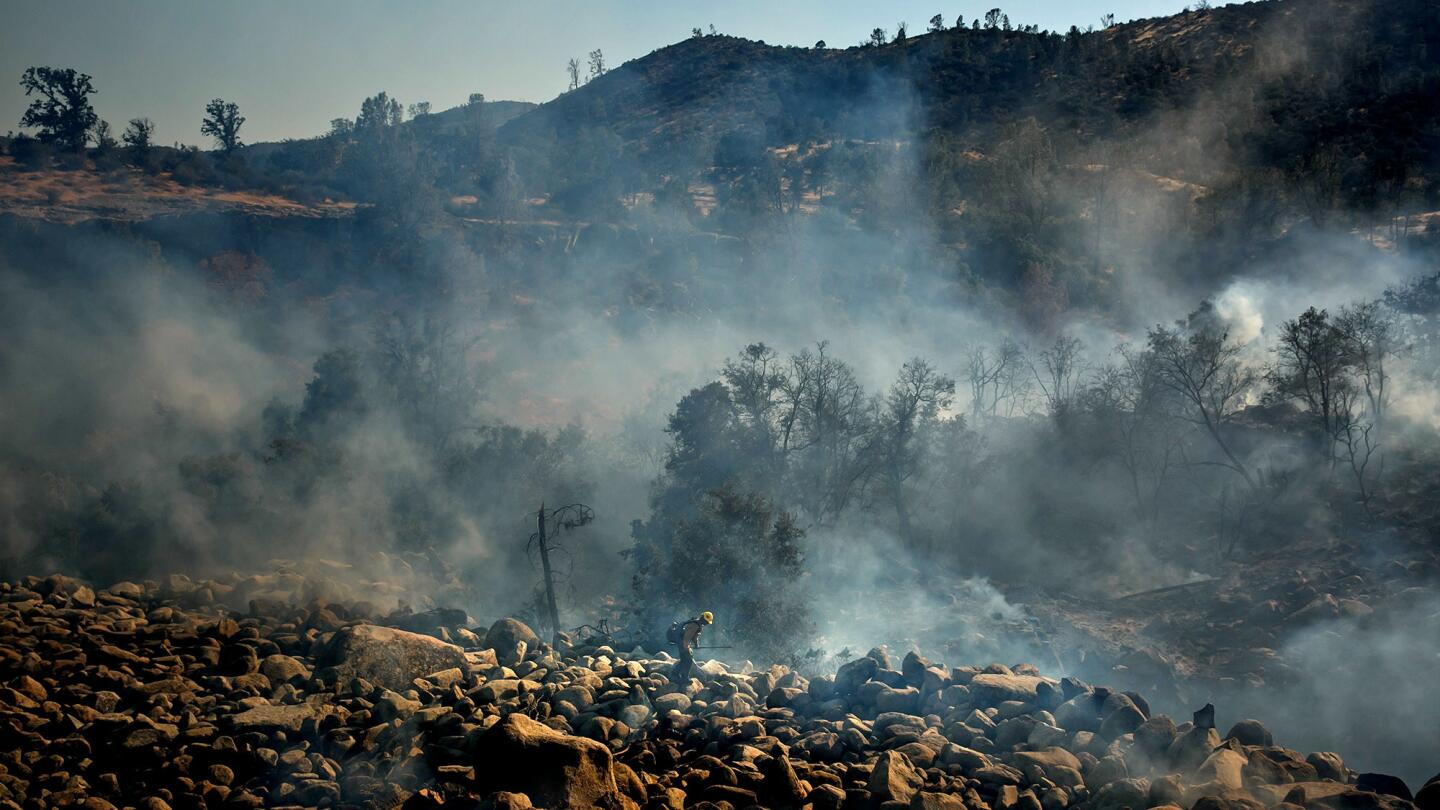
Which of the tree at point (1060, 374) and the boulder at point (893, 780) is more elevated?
the boulder at point (893, 780)

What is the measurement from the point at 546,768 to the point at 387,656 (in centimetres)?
489

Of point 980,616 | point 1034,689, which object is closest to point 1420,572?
point 980,616

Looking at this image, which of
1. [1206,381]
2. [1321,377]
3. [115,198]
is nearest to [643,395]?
[1206,381]

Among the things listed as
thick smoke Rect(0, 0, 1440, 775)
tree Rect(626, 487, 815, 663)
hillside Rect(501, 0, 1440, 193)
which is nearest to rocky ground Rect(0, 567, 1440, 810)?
tree Rect(626, 487, 815, 663)

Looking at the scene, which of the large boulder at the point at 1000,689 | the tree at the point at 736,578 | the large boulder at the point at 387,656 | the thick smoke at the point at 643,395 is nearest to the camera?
the large boulder at the point at 387,656

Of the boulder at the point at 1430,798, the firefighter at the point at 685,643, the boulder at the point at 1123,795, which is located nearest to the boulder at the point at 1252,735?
the boulder at the point at 1430,798

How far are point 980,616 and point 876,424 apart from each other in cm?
1102

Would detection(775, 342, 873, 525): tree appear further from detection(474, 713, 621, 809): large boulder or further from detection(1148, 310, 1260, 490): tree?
detection(474, 713, 621, 809): large boulder

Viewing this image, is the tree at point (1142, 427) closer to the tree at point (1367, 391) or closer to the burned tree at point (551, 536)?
the tree at point (1367, 391)

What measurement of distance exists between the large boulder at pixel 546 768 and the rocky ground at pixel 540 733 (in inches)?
0.8

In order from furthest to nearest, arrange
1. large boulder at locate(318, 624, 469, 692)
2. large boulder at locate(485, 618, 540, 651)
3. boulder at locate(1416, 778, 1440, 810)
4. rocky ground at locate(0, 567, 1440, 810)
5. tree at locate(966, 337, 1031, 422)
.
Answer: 1. tree at locate(966, 337, 1031, 422)
2. large boulder at locate(485, 618, 540, 651)
3. large boulder at locate(318, 624, 469, 692)
4. boulder at locate(1416, 778, 1440, 810)
5. rocky ground at locate(0, 567, 1440, 810)

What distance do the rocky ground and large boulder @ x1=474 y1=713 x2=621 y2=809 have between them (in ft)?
0.06

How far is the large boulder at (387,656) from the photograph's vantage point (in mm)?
12883

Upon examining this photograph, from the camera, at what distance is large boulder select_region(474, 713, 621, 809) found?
9.13 m
